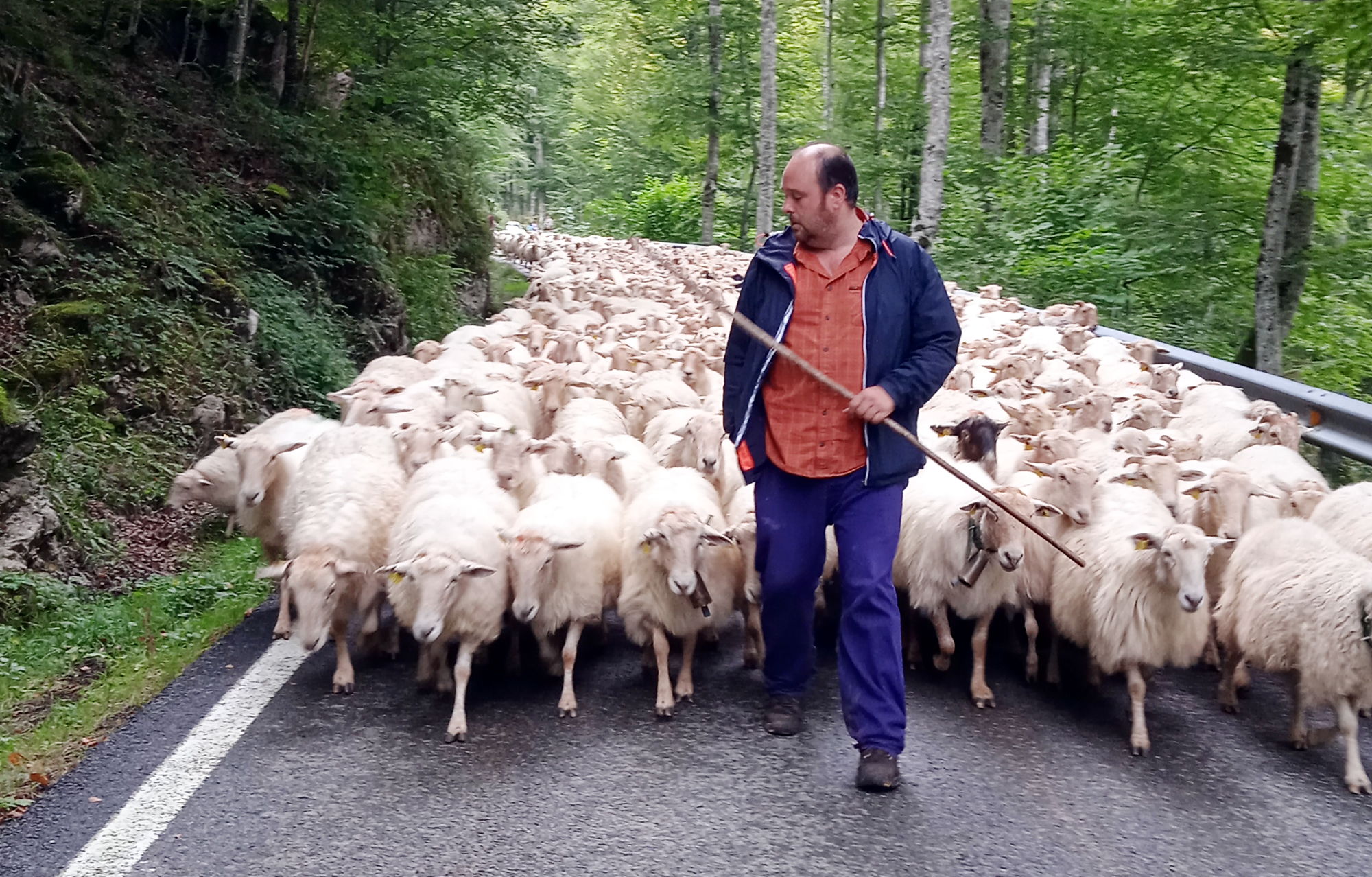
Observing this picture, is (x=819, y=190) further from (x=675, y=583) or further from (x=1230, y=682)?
(x=1230, y=682)

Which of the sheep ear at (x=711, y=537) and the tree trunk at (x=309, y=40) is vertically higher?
the tree trunk at (x=309, y=40)

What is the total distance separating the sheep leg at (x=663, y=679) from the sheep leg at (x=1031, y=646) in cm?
172

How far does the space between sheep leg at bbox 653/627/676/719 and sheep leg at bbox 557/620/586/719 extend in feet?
1.20

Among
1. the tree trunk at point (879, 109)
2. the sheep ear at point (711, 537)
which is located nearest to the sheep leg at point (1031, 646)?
the sheep ear at point (711, 537)

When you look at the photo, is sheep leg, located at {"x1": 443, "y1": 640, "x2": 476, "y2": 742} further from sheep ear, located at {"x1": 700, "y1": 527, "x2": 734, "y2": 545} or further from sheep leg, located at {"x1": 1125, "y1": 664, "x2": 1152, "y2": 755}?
sheep leg, located at {"x1": 1125, "y1": 664, "x2": 1152, "y2": 755}

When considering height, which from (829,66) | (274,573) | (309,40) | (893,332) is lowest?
(274,573)

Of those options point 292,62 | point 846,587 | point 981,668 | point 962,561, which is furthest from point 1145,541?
point 292,62

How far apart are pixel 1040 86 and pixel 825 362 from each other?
23126 mm

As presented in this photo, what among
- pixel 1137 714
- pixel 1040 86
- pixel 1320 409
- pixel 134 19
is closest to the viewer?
pixel 1137 714

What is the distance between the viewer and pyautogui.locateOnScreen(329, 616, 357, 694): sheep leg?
5.36 m

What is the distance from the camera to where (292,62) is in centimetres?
1475

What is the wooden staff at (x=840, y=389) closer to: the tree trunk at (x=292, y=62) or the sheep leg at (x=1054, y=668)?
the sheep leg at (x=1054, y=668)

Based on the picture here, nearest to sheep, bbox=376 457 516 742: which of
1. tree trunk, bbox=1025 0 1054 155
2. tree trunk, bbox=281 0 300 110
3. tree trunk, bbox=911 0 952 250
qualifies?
tree trunk, bbox=281 0 300 110

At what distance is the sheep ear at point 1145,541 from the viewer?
5.26m
